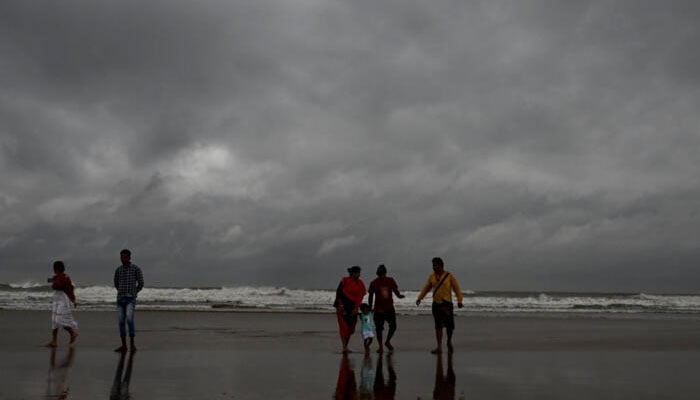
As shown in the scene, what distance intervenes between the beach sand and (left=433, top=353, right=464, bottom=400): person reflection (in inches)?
1.0

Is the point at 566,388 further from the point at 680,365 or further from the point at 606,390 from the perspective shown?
the point at 680,365

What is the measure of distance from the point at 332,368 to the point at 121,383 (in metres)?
3.27

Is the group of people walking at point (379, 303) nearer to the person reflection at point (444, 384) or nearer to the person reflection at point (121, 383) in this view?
the person reflection at point (444, 384)

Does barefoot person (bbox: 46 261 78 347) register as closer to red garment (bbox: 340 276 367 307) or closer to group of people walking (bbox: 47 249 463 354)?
group of people walking (bbox: 47 249 463 354)

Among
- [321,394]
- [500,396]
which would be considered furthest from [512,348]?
[321,394]

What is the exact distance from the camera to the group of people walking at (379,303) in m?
12.1

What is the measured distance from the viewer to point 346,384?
315 inches

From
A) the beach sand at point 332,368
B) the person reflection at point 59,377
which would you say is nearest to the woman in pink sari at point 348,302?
the beach sand at point 332,368

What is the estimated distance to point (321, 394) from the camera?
23.7 feet

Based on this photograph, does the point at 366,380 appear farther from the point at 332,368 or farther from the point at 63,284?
the point at 63,284

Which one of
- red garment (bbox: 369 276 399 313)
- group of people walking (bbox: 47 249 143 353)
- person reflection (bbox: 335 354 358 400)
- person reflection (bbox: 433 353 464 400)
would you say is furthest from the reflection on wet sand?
group of people walking (bbox: 47 249 143 353)

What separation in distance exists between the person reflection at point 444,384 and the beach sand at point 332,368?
0.02 m

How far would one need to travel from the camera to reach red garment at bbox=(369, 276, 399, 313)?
12.8 meters

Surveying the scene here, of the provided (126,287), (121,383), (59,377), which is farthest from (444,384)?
(126,287)
